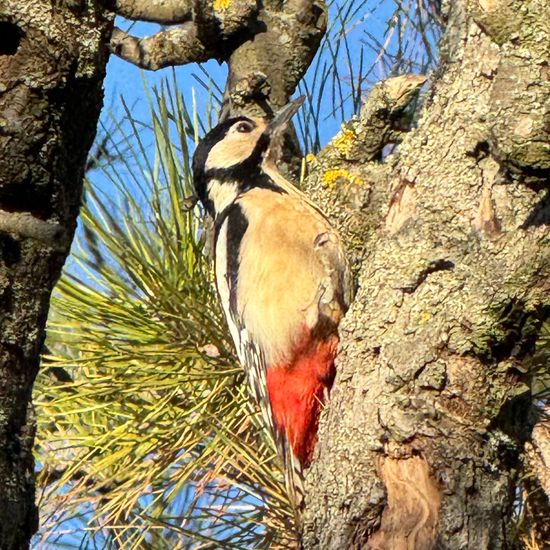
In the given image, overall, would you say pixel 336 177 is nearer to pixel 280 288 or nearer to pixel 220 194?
pixel 280 288

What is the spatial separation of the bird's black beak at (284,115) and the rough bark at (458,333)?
631mm

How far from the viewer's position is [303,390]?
82.6 inches

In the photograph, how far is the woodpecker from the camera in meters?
2.09

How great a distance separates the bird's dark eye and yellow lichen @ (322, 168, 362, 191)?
24cm

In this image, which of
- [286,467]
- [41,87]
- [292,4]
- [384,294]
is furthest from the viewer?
[292,4]

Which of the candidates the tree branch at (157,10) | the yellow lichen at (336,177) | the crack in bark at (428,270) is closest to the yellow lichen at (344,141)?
the yellow lichen at (336,177)

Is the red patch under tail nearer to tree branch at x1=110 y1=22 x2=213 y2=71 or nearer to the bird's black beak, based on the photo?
the bird's black beak

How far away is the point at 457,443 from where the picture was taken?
148 cm

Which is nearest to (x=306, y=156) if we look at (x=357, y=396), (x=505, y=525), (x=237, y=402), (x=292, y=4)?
(x=292, y=4)

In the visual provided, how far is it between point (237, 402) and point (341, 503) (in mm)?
816

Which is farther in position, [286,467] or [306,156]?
[306,156]

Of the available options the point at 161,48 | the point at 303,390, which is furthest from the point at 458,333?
the point at 161,48

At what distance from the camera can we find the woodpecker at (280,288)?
2.09 metres

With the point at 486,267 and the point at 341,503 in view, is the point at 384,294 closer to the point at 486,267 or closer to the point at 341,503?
the point at 486,267
